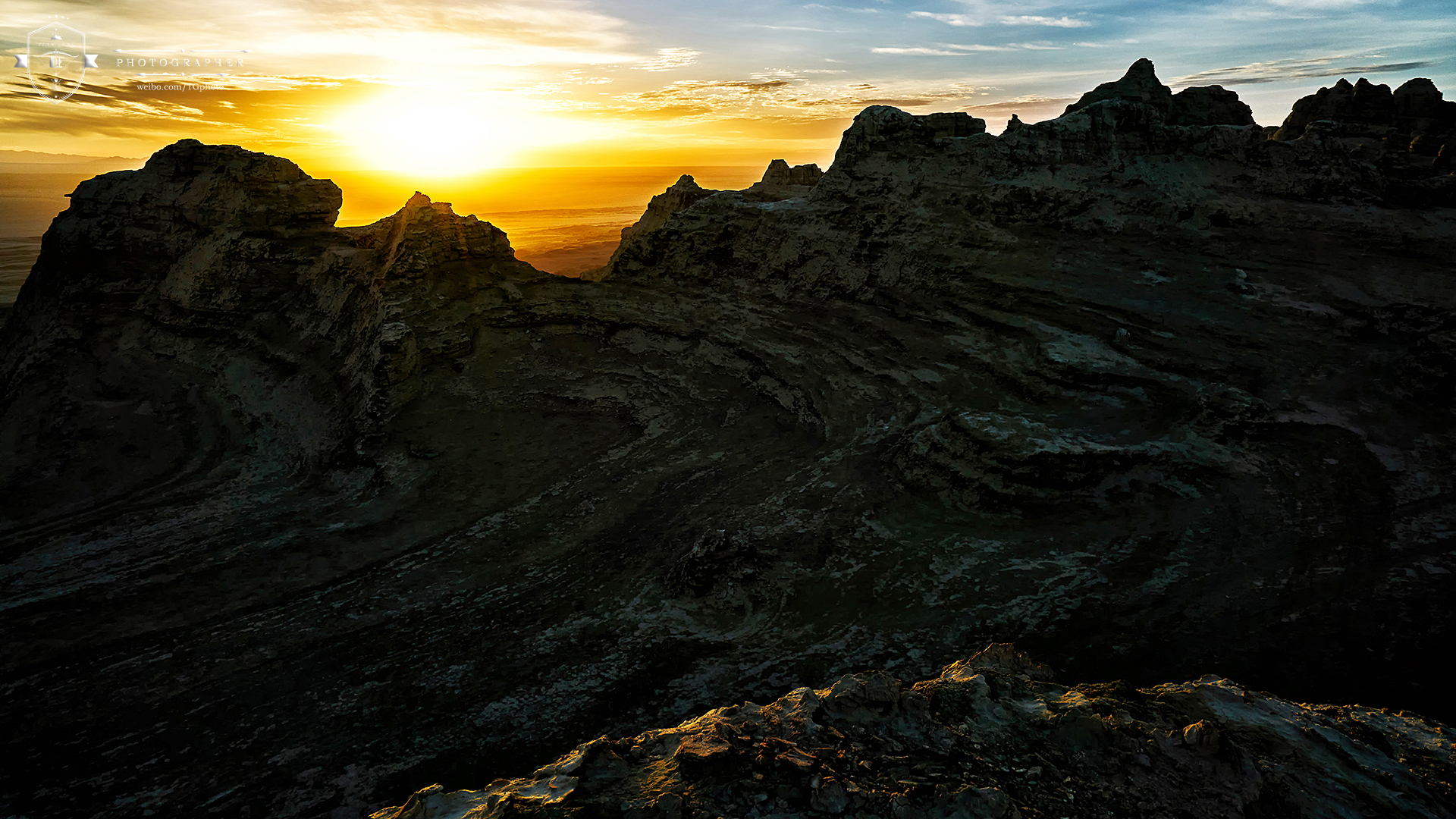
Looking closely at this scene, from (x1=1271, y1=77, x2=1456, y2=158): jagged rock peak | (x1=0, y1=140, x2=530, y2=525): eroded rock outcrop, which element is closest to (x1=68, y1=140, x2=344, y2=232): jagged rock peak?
(x1=0, y1=140, x2=530, y2=525): eroded rock outcrop

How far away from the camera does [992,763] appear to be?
6.08 meters

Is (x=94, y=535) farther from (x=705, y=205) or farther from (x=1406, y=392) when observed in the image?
(x=1406, y=392)

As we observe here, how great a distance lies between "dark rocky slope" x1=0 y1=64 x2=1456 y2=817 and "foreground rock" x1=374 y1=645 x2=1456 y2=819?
2891 mm

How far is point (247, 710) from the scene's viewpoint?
33.4 feet

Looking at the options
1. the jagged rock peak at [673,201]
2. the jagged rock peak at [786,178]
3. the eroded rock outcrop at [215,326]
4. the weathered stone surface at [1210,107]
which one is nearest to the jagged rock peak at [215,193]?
the eroded rock outcrop at [215,326]

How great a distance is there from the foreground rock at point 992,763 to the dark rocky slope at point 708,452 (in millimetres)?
2891

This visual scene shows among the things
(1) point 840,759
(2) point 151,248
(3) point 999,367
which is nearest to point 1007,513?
(3) point 999,367

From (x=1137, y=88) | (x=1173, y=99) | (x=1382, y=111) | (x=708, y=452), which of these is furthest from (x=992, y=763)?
(x=1382, y=111)

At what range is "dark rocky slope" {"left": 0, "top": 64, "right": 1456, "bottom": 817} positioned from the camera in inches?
397

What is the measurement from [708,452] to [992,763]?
11902 mm

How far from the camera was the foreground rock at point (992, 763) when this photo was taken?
5605mm

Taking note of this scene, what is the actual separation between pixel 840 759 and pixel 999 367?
42.1ft

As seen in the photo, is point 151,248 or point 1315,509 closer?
point 1315,509

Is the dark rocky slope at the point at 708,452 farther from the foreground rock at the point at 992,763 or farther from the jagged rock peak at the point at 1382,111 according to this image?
the jagged rock peak at the point at 1382,111
